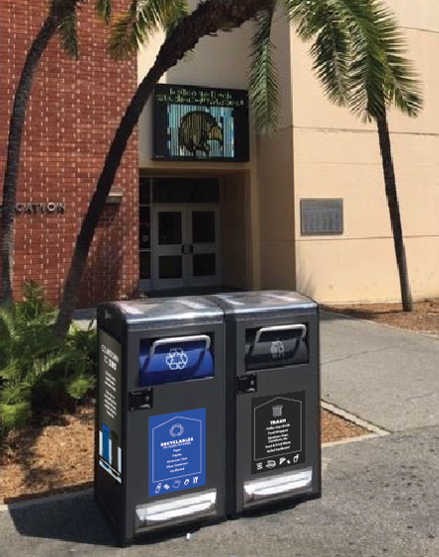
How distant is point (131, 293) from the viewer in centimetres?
1472

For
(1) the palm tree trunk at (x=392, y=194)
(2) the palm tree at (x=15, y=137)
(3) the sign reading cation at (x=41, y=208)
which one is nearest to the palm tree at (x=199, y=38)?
(2) the palm tree at (x=15, y=137)

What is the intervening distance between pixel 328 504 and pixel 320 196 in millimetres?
11191

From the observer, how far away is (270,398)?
4277 mm

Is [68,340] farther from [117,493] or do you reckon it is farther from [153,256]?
[153,256]

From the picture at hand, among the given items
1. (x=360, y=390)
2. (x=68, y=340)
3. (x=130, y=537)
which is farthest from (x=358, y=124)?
(x=130, y=537)

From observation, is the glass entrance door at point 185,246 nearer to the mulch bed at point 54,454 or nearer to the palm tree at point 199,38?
the palm tree at point 199,38

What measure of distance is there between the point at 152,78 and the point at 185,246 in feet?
37.2

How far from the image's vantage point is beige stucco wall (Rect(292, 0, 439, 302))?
15.1m

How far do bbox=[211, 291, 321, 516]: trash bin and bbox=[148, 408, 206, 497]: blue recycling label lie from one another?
7.7 inches

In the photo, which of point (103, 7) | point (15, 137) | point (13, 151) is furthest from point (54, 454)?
point (103, 7)

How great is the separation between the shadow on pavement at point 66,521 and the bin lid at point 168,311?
4.43 ft

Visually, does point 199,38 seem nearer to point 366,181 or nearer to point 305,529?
point 305,529

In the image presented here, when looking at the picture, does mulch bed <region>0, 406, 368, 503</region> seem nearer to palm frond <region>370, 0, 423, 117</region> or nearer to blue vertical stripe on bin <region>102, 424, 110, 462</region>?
blue vertical stripe on bin <region>102, 424, 110, 462</region>

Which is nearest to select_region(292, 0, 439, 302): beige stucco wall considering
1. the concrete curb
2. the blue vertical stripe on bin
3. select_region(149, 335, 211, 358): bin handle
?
the concrete curb
